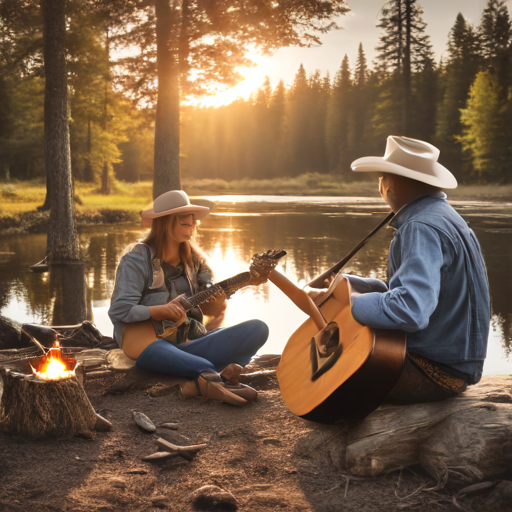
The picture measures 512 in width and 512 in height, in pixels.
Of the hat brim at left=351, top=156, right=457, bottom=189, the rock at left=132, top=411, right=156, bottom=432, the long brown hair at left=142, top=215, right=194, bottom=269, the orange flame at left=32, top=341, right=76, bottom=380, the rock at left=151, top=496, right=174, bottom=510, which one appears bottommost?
the rock at left=151, top=496, right=174, bottom=510

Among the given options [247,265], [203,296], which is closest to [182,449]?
[203,296]

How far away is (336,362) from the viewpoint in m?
3.16

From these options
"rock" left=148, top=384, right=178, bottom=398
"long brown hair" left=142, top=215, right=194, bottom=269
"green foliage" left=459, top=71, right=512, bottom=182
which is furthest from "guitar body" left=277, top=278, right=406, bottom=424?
"green foliage" left=459, top=71, right=512, bottom=182

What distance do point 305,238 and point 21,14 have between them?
27.3 ft

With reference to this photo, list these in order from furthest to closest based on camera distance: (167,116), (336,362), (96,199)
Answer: (96,199)
(167,116)
(336,362)

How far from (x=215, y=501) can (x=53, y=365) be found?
140 centimetres

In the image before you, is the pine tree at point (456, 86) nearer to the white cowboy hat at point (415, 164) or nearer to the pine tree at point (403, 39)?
the pine tree at point (403, 39)

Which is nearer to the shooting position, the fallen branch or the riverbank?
the fallen branch

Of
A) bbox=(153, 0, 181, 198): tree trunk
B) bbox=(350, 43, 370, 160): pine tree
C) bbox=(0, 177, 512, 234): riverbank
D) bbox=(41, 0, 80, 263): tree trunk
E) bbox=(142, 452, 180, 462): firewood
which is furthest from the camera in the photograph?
bbox=(350, 43, 370, 160): pine tree

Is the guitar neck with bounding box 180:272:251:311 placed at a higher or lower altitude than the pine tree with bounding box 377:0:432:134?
lower

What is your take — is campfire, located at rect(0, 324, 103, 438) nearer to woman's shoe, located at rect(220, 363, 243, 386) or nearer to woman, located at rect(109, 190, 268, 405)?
woman, located at rect(109, 190, 268, 405)

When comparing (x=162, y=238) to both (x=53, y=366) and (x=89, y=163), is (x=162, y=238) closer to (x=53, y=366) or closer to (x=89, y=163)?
(x=53, y=366)

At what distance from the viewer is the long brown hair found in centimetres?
434

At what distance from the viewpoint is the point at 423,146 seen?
3152mm
